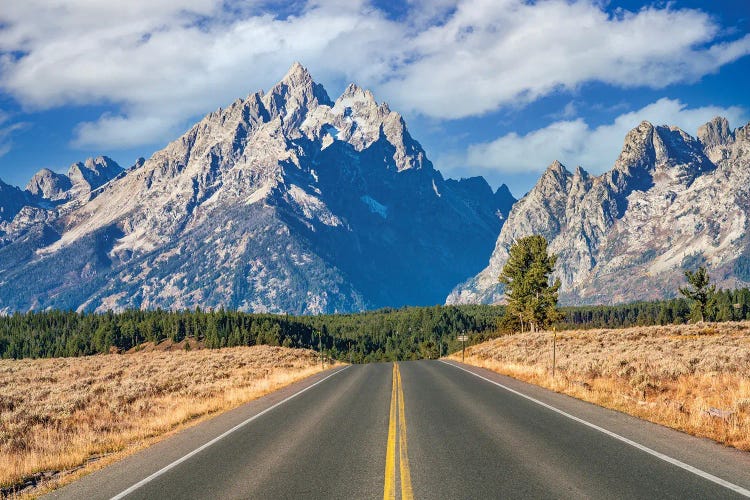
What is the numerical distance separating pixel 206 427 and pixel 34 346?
167349 mm

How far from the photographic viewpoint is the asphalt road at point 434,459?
8.27 metres

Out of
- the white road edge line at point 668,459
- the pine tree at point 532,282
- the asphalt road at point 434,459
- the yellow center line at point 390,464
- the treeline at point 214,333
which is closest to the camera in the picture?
the white road edge line at point 668,459

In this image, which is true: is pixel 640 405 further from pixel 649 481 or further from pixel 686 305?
pixel 686 305

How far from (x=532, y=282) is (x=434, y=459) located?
61.0 m

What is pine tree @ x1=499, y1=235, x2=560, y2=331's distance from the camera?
68.3 meters

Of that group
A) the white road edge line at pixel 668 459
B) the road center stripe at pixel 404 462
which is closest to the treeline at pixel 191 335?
the road center stripe at pixel 404 462

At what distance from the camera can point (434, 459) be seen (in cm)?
1023

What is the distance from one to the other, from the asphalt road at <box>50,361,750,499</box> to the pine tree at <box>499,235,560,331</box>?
53.5 meters

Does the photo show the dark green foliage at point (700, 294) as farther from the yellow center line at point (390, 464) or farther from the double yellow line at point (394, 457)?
the yellow center line at point (390, 464)

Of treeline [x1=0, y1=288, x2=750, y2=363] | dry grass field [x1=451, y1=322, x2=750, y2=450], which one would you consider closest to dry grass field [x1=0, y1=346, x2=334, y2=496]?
dry grass field [x1=451, y1=322, x2=750, y2=450]

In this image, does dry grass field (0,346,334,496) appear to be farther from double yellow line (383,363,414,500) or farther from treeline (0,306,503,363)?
treeline (0,306,503,363)

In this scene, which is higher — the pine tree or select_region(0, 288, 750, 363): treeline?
the pine tree

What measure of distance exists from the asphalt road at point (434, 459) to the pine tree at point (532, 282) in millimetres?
53473

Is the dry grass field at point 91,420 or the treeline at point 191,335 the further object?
the treeline at point 191,335
